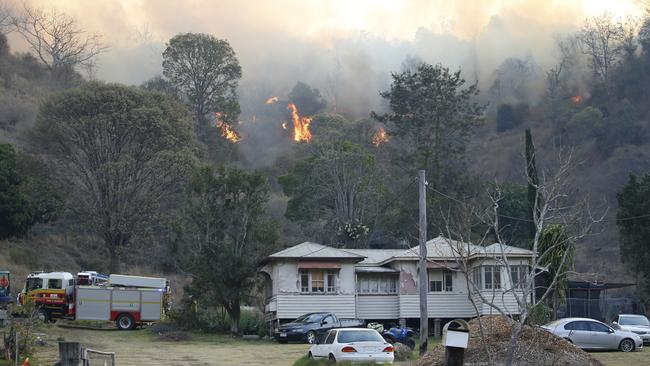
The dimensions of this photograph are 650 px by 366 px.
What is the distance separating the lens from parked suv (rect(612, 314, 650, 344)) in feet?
141

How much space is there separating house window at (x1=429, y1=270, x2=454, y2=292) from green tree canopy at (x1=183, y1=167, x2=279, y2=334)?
30.4ft

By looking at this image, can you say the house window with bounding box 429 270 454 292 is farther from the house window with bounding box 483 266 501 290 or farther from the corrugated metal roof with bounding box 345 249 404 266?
the corrugated metal roof with bounding box 345 249 404 266

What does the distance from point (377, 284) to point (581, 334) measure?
18.0 m

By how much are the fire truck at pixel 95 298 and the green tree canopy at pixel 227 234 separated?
3.29 metres

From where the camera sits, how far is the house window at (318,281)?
171 ft

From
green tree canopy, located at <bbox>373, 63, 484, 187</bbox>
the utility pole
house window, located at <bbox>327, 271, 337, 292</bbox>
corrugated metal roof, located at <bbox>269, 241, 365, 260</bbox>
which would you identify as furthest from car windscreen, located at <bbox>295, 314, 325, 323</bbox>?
green tree canopy, located at <bbox>373, 63, 484, 187</bbox>

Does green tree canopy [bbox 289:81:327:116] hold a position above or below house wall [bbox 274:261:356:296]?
above

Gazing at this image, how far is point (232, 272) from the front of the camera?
50500 millimetres

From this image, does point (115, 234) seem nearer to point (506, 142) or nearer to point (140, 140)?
point (140, 140)

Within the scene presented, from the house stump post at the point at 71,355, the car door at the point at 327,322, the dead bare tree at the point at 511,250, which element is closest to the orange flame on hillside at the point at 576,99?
the dead bare tree at the point at 511,250

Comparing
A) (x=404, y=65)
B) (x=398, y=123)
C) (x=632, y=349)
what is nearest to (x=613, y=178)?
(x=398, y=123)

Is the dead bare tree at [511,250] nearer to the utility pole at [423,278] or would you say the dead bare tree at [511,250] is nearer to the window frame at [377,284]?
the utility pole at [423,278]

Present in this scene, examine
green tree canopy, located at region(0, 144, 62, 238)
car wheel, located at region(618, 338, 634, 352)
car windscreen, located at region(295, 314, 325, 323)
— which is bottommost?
car wheel, located at region(618, 338, 634, 352)

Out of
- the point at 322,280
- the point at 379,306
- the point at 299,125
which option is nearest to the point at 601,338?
the point at 379,306
